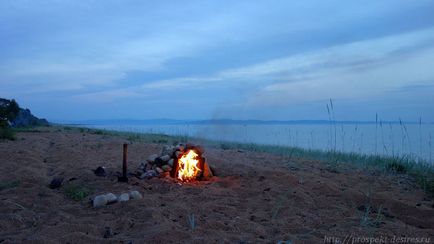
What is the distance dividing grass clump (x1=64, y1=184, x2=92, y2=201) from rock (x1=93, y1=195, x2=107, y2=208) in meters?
0.44

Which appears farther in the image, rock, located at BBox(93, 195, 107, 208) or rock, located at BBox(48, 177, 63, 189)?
rock, located at BBox(48, 177, 63, 189)

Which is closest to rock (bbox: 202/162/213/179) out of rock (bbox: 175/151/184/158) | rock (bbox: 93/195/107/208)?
rock (bbox: 175/151/184/158)

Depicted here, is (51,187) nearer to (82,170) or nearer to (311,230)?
(82,170)

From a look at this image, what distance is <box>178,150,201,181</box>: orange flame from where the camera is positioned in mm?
7008

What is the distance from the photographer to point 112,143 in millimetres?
11711

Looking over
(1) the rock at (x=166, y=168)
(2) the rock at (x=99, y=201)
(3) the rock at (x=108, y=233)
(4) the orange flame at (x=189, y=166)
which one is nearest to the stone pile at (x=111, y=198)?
A: (2) the rock at (x=99, y=201)

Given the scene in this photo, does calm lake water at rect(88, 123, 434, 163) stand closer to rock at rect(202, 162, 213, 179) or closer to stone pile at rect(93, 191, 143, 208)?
rock at rect(202, 162, 213, 179)

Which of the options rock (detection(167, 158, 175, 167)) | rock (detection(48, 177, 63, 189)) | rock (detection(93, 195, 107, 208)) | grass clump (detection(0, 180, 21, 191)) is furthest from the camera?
rock (detection(167, 158, 175, 167))

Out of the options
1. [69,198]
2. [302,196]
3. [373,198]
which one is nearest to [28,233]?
[69,198]

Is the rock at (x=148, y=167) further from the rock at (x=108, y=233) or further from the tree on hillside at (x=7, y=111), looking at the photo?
the tree on hillside at (x=7, y=111)

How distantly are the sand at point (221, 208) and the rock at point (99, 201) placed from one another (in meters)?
0.08

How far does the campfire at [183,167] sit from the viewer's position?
23.0 feet

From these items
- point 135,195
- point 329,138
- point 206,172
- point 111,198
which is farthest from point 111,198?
point 329,138

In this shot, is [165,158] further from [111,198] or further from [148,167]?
[111,198]
